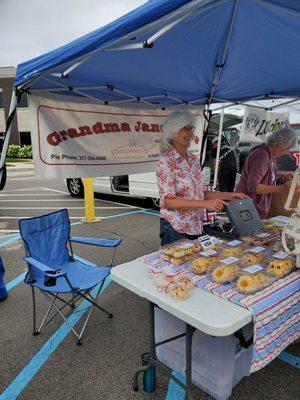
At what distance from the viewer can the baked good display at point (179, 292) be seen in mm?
1476

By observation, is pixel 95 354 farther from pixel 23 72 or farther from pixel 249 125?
pixel 249 125

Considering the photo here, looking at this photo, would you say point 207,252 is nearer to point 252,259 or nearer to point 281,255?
point 252,259

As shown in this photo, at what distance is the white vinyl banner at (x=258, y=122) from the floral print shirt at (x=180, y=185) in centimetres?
272

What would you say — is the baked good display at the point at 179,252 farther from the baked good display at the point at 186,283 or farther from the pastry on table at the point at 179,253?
the baked good display at the point at 186,283

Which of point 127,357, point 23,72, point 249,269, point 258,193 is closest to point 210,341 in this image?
point 249,269

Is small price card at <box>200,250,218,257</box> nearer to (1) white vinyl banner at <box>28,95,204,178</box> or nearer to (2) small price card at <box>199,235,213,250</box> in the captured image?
(2) small price card at <box>199,235,213,250</box>

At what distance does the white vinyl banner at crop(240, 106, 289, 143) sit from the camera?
484cm

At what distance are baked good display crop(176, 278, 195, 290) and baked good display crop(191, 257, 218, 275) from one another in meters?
0.13

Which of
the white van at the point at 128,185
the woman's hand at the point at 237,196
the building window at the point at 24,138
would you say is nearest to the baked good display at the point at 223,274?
the woman's hand at the point at 237,196

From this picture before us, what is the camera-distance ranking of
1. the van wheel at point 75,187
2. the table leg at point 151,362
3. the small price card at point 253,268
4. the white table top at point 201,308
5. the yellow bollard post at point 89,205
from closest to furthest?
the white table top at point 201,308, the small price card at point 253,268, the table leg at point 151,362, the yellow bollard post at point 89,205, the van wheel at point 75,187

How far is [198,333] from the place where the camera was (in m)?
1.83

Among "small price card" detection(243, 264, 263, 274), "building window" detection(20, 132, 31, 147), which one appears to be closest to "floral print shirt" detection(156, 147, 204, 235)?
"small price card" detection(243, 264, 263, 274)

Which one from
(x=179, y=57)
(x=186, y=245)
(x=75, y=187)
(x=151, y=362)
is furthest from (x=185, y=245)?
(x=75, y=187)

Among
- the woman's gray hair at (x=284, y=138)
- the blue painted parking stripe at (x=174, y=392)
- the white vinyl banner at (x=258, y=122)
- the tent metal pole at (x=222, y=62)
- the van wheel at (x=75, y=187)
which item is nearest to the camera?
the blue painted parking stripe at (x=174, y=392)
